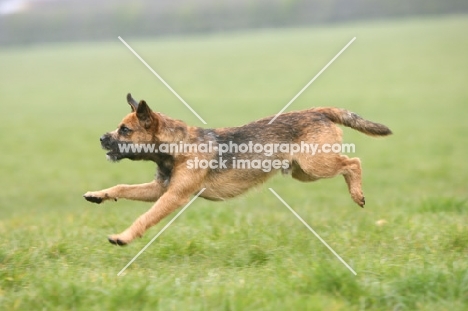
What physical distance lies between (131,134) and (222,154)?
98 cm

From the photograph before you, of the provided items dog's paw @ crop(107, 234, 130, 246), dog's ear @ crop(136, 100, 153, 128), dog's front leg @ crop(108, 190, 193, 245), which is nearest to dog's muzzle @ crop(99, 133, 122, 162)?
dog's ear @ crop(136, 100, 153, 128)

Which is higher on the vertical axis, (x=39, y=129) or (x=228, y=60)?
(x=228, y=60)

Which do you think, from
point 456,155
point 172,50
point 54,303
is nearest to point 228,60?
point 172,50

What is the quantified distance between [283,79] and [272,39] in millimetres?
13222

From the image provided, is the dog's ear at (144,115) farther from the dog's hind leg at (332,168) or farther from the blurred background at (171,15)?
the blurred background at (171,15)

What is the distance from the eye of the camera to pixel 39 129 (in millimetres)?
25812

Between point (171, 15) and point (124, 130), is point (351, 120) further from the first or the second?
point (171, 15)

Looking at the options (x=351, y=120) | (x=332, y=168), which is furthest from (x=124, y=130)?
(x=351, y=120)

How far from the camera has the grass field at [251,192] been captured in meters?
5.73

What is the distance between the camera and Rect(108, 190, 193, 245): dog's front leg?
688 centimetres

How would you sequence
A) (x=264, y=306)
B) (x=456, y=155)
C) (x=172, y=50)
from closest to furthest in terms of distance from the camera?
(x=264, y=306) → (x=456, y=155) → (x=172, y=50)

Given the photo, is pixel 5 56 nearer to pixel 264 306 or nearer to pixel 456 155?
pixel 456 155

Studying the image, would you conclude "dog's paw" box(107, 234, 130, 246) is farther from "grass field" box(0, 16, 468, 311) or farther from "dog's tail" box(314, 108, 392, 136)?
"dog's tail" box(314, 108, 392, 136)

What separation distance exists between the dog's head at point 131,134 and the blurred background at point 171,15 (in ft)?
112
